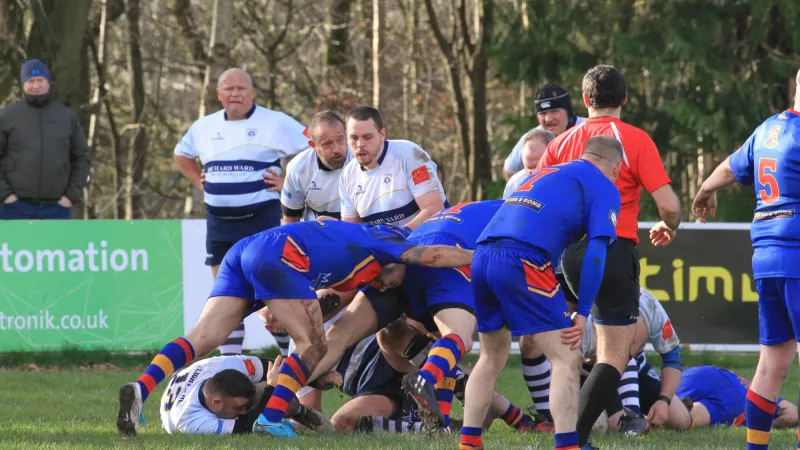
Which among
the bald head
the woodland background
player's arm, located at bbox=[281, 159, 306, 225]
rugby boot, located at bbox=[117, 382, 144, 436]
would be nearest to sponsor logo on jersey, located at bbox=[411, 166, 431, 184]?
player's arm, located at bbox=[281, 159, 306, 225]

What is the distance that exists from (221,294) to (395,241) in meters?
1.04

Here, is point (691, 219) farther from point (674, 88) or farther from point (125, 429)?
point (125, 429)

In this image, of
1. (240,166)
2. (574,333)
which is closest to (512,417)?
(574,333)

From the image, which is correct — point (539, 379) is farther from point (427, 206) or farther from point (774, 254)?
point (774, 254)

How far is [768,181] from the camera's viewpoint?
6.28 meters

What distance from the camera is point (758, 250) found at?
6.32 metres

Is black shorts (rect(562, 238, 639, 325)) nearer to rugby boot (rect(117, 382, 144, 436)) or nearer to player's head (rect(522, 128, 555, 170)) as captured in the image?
player's head (rect(522, 128, 555, 170))

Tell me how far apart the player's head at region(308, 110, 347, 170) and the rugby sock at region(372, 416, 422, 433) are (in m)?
2.04

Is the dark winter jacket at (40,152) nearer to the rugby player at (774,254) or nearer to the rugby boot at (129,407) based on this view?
the rugby boot at (129,407)

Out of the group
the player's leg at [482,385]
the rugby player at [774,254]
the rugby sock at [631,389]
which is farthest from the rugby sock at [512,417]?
the rugby player at [774,254]

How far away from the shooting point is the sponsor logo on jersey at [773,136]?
20.5 feet

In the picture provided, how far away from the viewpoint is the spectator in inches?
476

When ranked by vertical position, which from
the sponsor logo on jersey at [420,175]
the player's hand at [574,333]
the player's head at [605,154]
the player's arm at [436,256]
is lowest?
the player's hand at [574,333]

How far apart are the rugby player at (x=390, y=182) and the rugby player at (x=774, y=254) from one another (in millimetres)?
2580
